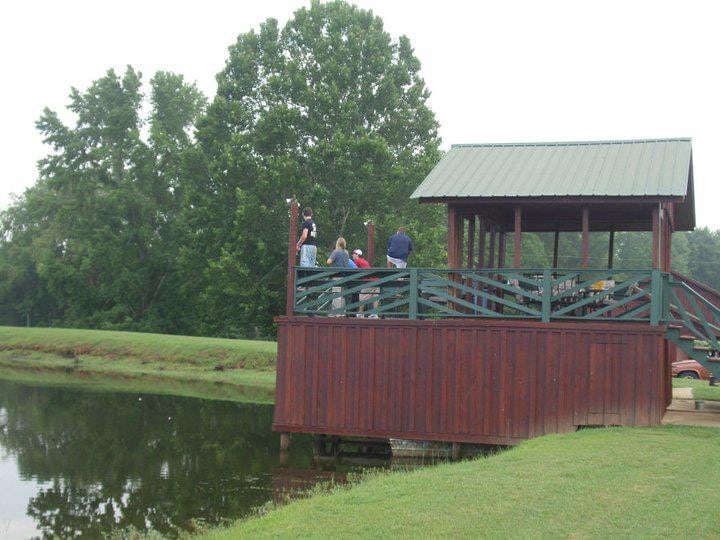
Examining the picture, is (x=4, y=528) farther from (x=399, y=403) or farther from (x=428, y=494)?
(x=399, y=403)

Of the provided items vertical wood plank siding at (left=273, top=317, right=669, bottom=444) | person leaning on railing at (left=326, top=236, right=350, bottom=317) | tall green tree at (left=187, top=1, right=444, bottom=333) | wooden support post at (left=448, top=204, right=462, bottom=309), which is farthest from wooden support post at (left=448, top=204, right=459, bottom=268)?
tall green tree at (left=187, top=1, right=444, bottom=333)

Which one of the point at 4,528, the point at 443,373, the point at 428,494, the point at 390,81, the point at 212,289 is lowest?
the point at 4,528

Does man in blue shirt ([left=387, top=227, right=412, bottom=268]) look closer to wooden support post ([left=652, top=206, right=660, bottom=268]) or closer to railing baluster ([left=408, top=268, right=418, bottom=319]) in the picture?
railing baluster ([left=408, top=268, right=418, bottom=319])

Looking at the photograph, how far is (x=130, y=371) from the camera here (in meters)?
34.8

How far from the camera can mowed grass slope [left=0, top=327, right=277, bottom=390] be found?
33.7 meters

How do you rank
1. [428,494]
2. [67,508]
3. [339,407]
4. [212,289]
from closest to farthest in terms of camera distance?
[428,494] < [67,508] < [339,407] < [212,289]

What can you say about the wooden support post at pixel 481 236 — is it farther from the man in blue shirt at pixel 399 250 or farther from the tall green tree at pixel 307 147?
the tall green tree at pixel 307 147

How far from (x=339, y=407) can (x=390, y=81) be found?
88.5 ft

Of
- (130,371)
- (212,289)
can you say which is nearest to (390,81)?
(212,289)

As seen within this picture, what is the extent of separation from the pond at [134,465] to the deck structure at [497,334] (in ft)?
6.11

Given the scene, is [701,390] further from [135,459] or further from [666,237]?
[135,459]

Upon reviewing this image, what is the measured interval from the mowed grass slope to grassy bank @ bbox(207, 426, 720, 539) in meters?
19.6

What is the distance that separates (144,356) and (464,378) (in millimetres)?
23145

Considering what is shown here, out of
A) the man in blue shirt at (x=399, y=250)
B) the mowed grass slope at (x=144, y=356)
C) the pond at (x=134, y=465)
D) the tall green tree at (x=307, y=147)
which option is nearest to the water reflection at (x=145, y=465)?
the pond at (x=134, y=465)
